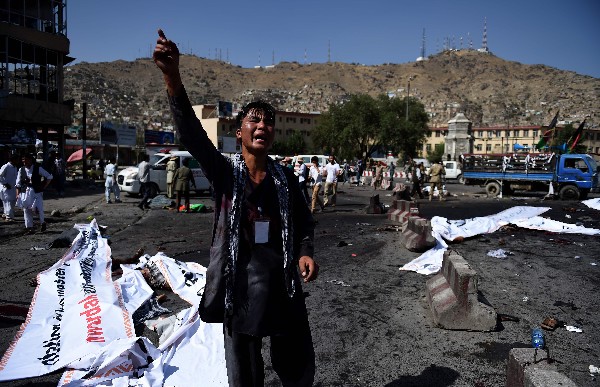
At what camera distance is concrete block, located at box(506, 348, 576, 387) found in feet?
9.08

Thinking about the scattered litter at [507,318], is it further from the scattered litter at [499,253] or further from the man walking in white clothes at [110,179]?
the man walking in white clothes at [110,179]

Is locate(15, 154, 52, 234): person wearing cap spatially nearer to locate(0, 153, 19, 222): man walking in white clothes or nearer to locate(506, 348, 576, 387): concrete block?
locate(0, 153, 19, 222): man walking in white clothes

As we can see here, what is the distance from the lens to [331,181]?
57.9 feet

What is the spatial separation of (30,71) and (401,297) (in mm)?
27551

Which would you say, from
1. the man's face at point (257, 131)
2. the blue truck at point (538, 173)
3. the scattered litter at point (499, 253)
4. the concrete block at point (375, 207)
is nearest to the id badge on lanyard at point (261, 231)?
the man's face at point (257, 131)

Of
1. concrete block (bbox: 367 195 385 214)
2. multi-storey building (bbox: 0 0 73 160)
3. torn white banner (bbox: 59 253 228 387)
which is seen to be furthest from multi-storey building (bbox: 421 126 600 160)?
torn white banner (bbox: 59 253 228 387)

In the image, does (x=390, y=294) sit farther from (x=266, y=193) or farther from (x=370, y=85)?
(x=370, y=85)

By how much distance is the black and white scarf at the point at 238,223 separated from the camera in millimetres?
2473

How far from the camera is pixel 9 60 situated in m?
25.5

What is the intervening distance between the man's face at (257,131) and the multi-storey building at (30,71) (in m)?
25.6

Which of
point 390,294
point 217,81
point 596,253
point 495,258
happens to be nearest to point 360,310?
point 390,294

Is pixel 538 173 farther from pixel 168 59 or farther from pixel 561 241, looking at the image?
pixel 168 59

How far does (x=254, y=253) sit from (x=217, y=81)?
18543 cm

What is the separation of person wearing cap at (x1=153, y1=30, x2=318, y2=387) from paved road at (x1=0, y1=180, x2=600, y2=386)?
4.07 feet
